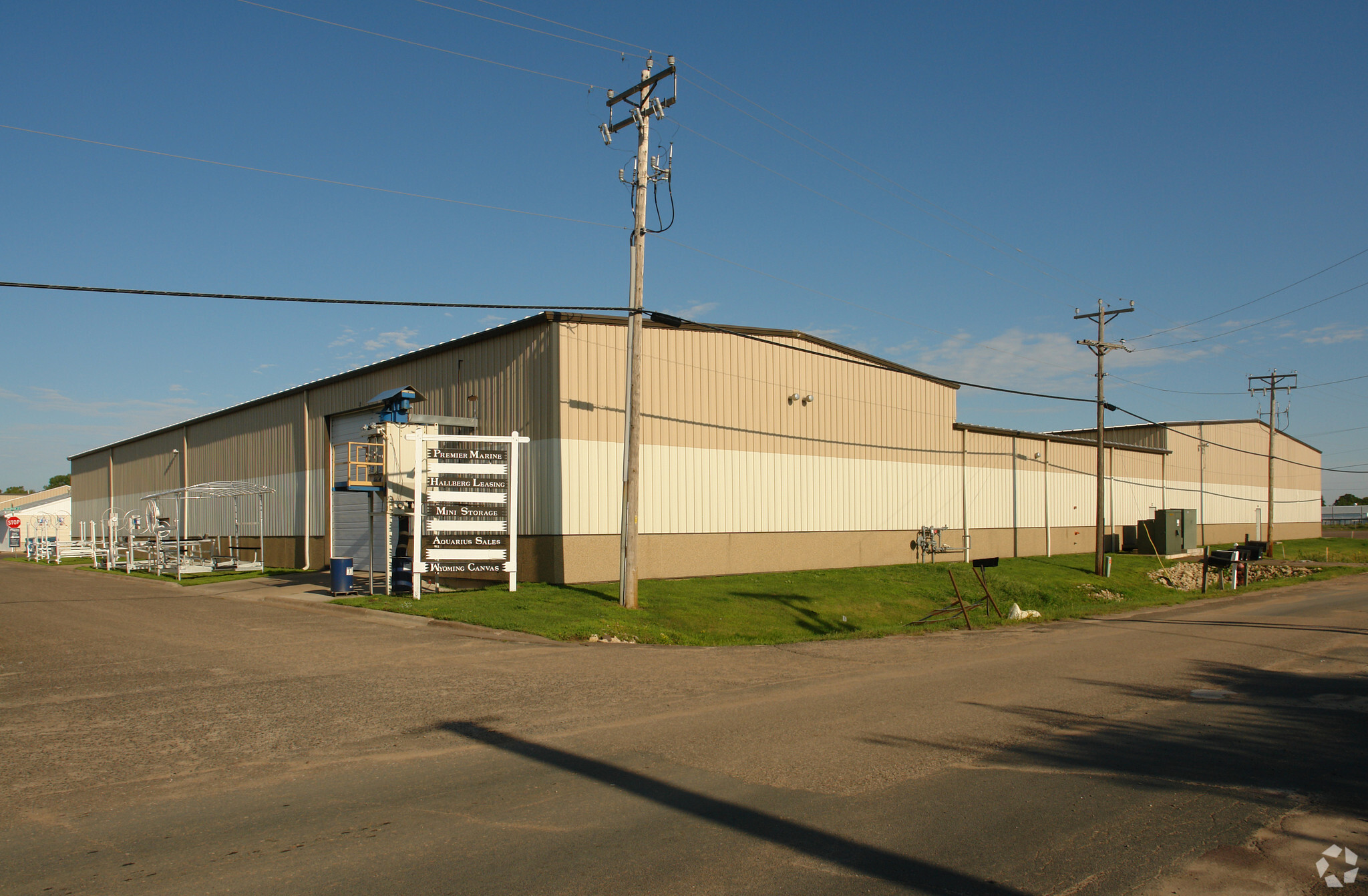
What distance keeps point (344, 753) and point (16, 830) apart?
2.39 m

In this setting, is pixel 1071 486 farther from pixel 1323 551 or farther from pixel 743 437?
pixel 743 437

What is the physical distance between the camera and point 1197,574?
41.2m

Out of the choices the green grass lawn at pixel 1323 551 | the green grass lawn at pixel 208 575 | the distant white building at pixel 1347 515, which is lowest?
Answer: the distant white building at pixel 1347 515

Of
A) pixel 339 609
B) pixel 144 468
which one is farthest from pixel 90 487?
pixel 339 609

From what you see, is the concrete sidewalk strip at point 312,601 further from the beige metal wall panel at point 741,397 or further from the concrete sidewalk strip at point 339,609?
the beige metal wall panel at point 741,397

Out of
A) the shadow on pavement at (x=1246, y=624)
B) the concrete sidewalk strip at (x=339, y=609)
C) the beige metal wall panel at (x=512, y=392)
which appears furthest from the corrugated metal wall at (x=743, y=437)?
the shadow on pavement at (x=1246, y=624)

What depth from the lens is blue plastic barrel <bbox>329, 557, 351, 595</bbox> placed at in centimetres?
2216

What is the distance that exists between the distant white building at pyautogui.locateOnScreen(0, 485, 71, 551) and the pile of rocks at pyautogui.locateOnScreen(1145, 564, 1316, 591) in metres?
58.9

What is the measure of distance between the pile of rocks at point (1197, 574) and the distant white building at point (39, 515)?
58.9m

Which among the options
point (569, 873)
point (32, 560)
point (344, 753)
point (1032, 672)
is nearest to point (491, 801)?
point (569, 873)

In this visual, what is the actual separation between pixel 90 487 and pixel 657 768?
68.5m

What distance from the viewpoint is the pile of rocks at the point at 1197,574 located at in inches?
1510

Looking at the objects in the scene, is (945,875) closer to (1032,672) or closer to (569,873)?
(569,873)

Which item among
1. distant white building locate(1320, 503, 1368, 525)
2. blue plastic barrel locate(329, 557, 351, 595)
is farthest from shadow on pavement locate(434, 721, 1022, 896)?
distant white building locate(1320, 503, 1368, 525)
